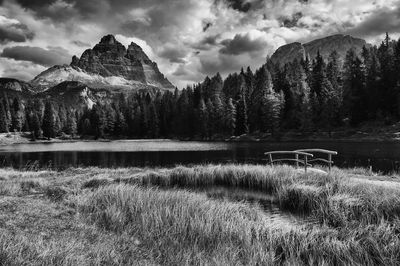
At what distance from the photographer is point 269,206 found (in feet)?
41.7

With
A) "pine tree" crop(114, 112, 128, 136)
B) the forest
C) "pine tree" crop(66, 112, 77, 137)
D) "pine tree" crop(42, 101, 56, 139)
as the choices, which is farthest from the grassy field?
"pine tree" crop(66, 112, 77, 137)

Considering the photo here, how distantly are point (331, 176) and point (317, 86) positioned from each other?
3765 inches

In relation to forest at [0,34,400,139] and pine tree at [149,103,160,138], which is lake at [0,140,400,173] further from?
pine tree at [149,103,160,138]

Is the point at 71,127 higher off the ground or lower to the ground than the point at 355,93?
lower

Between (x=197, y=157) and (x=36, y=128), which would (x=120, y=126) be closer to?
(x=36, y=128)

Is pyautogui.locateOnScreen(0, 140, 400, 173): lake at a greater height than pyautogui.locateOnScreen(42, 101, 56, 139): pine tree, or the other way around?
pyautogui.locateOnScreen(42, 101, 56, 139): pine tree

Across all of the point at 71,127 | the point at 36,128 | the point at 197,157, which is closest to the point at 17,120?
the point at 36,128

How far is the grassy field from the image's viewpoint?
6105 millimetres

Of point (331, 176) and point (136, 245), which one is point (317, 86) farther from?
point (136, 245)

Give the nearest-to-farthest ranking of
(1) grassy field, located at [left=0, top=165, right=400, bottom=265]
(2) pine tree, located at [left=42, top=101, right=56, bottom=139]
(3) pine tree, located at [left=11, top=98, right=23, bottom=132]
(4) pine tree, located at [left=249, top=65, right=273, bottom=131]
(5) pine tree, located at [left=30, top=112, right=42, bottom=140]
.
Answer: (1) grassy field, located at [left=0, top=165, right=400, bottom=265], (4) pine tree, located at [left=249, top=65, right=273, bottom=131], (5) pine tree, located at [left=30, top=112, right=42, bottom=140], (2) pine tree, located at [left=42, top=101, right=56, bottom=139], (3) pine tree, located at [left=11, top=98, right=23, bottom=132]

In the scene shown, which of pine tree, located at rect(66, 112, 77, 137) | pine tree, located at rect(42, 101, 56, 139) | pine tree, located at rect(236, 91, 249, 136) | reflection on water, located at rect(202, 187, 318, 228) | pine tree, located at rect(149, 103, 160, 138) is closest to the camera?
reflection on water, located at rect(202, 187, 318, 228)

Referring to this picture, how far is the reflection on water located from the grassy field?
0.37 meters

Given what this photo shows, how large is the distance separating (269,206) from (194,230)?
5.38 metres

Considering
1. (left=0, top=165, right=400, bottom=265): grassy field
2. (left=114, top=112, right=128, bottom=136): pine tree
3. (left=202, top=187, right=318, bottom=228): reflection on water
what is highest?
(left=114, top=112, right=128, bottom=136): pine tree
